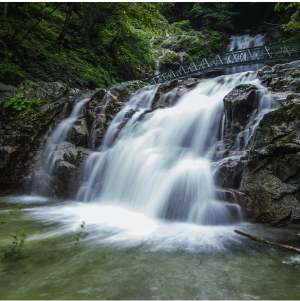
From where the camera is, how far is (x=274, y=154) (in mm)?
4402

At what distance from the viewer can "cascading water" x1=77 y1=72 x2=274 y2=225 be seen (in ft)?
15.8

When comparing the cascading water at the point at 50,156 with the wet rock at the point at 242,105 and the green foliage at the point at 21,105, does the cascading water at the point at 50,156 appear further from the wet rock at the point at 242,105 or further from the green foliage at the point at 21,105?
the wet rock at the point at 242,105

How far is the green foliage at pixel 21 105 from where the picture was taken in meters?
8.92

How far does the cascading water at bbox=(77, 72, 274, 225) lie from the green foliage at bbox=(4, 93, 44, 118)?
3687 millimetres

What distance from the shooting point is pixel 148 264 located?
2906mm

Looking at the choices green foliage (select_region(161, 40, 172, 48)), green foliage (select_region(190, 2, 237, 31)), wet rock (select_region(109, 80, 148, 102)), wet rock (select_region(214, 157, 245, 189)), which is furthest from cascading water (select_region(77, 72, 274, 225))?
green foliage (select_region(190, 2, 237, 31))

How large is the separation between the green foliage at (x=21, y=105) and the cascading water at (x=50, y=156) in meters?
1.21

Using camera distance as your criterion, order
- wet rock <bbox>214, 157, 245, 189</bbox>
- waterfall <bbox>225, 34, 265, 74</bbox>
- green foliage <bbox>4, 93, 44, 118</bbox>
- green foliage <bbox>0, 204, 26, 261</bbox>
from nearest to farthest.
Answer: green foliage <bbox>0, 204, 26, 261</bbox>
wet rock <bbox>214, 157, 245, 189</bbox>
green foliage <bbox>4, 93, 44, 118</bbox>
waterfall <bbox>225, 34, 265, 74</bbox>

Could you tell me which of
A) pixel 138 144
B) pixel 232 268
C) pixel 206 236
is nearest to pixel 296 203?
pixel 206 236

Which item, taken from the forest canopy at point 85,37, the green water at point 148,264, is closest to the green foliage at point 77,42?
the forest canopy at point 85,37

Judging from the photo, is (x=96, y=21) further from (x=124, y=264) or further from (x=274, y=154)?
(x=124, y=264)

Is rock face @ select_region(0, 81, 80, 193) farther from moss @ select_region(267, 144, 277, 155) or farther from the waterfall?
the waterfall

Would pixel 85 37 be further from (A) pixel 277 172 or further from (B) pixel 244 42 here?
(A) pixel 277 172

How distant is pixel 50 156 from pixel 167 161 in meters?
4.62
